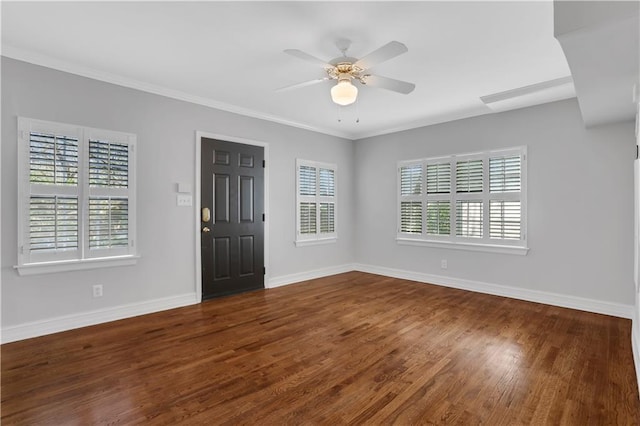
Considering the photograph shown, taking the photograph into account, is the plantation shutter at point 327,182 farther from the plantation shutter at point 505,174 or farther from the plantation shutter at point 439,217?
the plantation shutter at point 505,174

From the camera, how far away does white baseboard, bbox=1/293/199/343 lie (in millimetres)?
3037

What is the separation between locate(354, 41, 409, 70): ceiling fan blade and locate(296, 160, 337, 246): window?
2.93m

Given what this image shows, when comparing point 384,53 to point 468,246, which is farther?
point 468,246

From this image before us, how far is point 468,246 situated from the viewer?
4922 mm

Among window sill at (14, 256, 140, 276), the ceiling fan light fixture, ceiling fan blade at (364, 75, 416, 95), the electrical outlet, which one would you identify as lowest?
the electrical outlet

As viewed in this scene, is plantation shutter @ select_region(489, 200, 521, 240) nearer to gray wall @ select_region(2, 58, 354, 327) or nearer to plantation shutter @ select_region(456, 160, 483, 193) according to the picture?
plantation shutter @ select_region(456, 160, 483, 193)

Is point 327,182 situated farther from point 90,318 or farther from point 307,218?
point 90,318

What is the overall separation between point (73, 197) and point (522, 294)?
5.50 meters

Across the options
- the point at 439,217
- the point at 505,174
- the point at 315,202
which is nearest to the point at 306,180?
the point at 315,202

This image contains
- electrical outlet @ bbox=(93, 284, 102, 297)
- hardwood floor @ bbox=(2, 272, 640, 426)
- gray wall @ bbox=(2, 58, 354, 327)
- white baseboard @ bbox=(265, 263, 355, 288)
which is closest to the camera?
hardwood floor @ bbox=(2, 272, 640, 426)

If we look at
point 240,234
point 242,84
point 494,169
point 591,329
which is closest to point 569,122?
point 494,169

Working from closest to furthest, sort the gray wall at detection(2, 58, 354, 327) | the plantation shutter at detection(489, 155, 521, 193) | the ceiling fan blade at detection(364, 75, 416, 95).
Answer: the ceiling fan blade at detection(364, 75, 416, 95)
the gray wall at detection(2, 58, 354, 327)
the plantation shutter at detection(489, 155, 521, 193)

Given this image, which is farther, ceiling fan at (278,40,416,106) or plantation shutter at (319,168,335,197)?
plantation shutter at (319,168,335,197)

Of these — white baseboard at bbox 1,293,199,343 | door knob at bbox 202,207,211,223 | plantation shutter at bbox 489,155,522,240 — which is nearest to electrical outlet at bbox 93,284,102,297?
white baseboard at bbox 1,293,199,343
